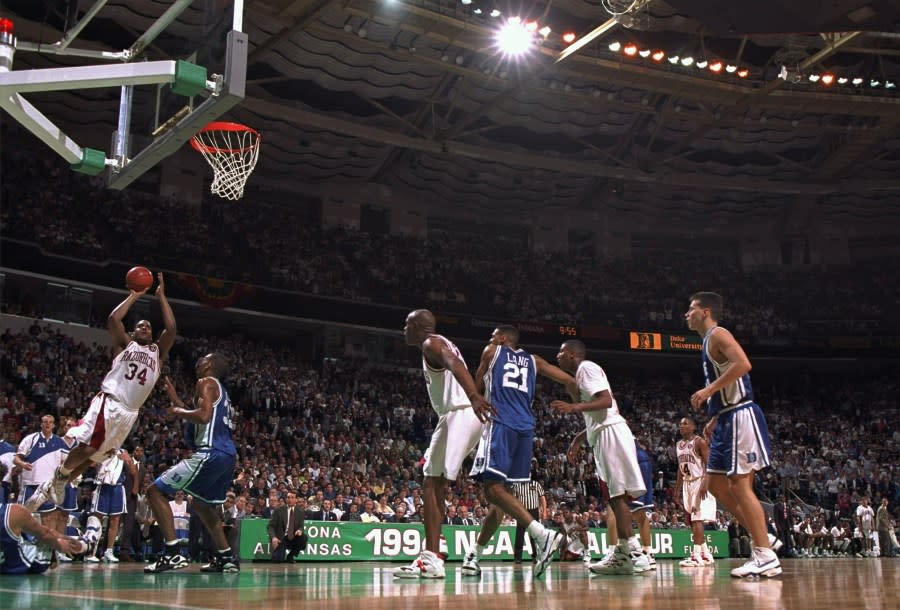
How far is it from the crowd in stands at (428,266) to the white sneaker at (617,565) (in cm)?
1973

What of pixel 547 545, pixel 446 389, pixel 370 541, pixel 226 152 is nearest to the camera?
pixel 547 545

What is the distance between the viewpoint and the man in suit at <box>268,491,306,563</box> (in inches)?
508

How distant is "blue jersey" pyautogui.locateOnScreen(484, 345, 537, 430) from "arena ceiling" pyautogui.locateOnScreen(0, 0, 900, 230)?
9.08 metres

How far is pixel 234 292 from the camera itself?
86.7 feet

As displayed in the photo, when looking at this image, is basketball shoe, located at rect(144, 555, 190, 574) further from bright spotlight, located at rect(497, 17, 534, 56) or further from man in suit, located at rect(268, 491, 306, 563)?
bright spotlight, located at rect(497, 17, 534, 56)

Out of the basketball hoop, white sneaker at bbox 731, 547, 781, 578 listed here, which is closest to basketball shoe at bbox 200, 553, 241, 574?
white sneaker at bbox 731, 547, 781, 578

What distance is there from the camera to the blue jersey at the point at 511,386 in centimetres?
716

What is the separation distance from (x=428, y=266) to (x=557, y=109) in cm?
818

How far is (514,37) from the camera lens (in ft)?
69.4

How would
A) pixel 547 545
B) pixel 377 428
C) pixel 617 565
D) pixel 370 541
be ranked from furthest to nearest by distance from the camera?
pixel 377 428 < pixel 370 541 < pixel 617 565 < pixel 547 545

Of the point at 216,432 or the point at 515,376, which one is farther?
the point at 216,432

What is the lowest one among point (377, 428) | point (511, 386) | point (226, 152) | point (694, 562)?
point (694, 562)

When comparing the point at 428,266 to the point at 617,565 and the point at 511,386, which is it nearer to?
the point at 511,386

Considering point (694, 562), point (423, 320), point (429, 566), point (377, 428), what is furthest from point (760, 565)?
point (377, 428)
